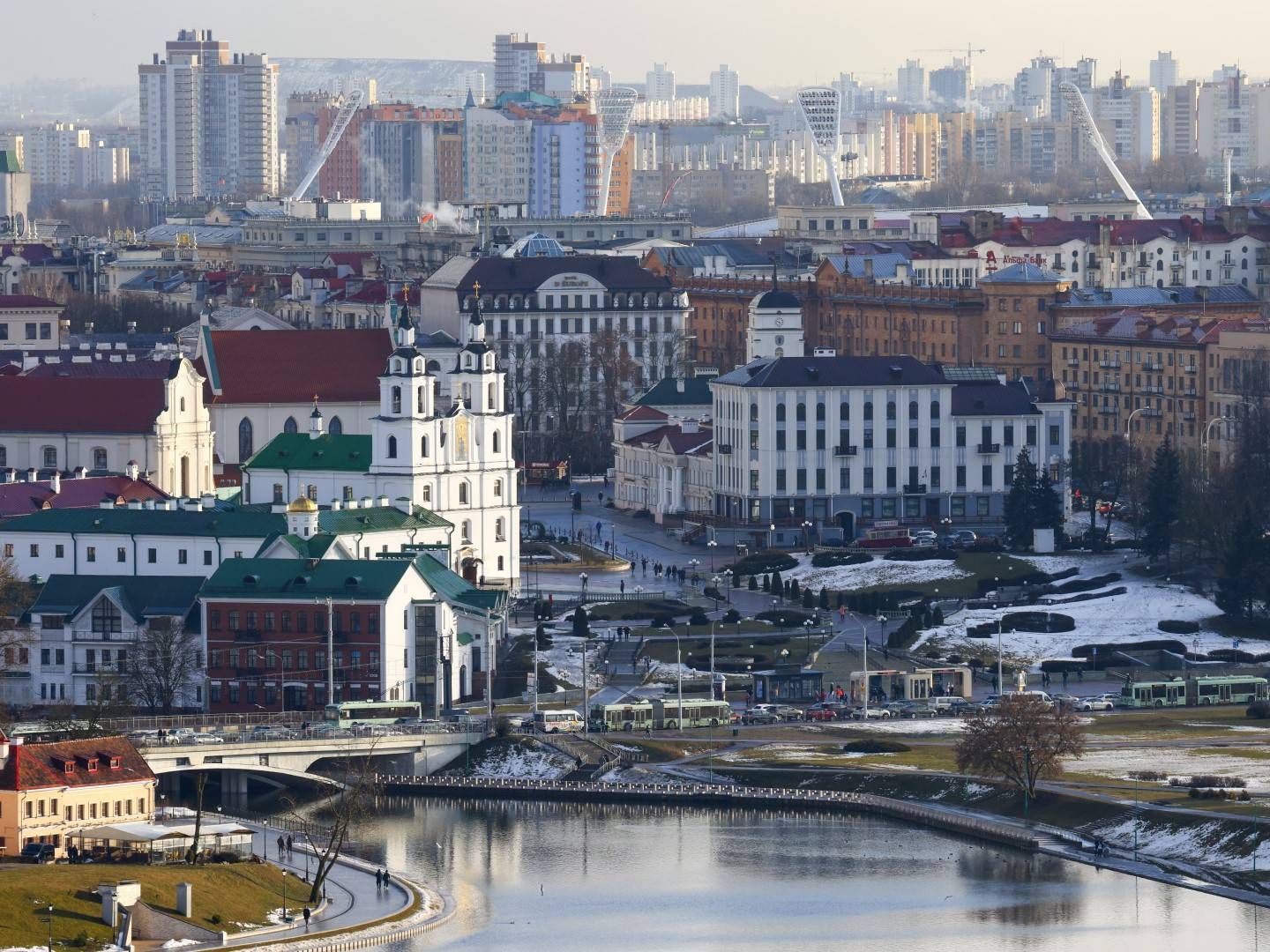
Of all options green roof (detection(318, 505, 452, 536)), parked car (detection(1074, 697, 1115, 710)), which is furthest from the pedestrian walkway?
parked car (detection(1074, 697, 1115, 710))

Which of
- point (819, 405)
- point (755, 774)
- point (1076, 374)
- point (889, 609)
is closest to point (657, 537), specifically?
point (819, 405)

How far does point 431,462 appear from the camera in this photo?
461ft

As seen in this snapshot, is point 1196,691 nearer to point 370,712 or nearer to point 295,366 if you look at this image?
point 370,712

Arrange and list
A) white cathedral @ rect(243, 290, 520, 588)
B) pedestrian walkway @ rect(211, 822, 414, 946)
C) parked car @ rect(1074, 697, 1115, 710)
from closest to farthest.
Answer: pedestrian walkway @ rect(211, 822, 414, 946) < parked car @ rect(1074, 697, 1115, 710) < white cathedral @ rect(243, 290, 520, 588)

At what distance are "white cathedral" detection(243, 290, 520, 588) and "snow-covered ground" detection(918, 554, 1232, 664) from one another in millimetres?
17540

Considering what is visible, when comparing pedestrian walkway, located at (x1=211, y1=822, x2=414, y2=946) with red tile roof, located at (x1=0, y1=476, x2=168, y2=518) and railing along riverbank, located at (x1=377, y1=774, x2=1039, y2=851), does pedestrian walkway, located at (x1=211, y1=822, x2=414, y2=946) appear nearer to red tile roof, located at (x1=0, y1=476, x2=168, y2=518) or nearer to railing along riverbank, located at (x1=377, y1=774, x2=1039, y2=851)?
railing along riverbank, located at (x1=377, y1=774, x2=1039, y2=851)

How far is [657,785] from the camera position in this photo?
367ft

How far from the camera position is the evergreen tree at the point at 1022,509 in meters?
148

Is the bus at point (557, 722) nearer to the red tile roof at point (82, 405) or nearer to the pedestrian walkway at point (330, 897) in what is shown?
the pedestrian walkway at point (330, 897)

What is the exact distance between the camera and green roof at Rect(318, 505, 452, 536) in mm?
129250

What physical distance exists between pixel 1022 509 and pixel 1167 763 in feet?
125

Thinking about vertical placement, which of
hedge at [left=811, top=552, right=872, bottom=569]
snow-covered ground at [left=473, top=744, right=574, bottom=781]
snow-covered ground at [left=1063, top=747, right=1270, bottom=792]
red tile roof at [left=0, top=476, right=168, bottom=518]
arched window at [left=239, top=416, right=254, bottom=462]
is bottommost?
snow-covered ground at [left=473, top=744, right=574, bottom=781]

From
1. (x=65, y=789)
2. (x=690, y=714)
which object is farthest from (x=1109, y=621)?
(x=65, y=789)

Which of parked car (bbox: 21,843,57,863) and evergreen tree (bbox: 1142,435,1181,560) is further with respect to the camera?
evergreen tree (bbox: 1142,435,1181,560)
